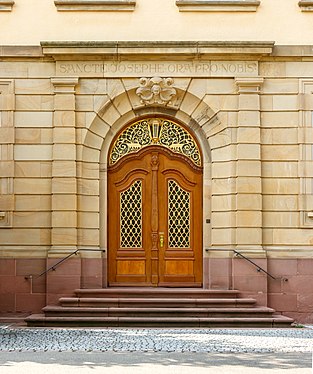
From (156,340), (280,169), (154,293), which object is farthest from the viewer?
(280,169)

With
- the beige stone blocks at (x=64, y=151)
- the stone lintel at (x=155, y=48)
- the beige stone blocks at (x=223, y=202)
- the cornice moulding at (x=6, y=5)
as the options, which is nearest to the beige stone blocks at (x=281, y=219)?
the beige stone blocks at (x=223, y=202)

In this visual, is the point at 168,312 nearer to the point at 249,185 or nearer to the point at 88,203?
the point at 88,203

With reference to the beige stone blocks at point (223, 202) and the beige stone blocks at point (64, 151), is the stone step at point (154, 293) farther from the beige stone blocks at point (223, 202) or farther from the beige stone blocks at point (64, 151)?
the beige stone blocks at point (64, 151)

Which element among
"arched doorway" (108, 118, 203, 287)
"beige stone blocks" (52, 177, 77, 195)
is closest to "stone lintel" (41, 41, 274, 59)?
"arched doorway" (108, 118, 203, 287)

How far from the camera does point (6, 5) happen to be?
19766 millimetres

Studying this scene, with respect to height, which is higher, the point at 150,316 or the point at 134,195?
the point at 134,195

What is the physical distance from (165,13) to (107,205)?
3.91 meters

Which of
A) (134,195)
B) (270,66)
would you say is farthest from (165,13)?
(134,195)

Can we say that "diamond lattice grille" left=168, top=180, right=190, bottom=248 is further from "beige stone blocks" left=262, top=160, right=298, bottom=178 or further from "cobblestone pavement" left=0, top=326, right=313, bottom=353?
"cobblestone pavement" left=0, top=326, right=313, bottom=353

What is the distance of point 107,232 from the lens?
1984 cm

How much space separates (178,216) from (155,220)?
468mm

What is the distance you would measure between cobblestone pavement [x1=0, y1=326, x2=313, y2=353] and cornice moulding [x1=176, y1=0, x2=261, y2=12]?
6263 millimetres

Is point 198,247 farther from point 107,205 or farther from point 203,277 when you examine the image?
point 107,205

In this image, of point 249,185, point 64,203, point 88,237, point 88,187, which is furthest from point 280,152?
point 64,203
